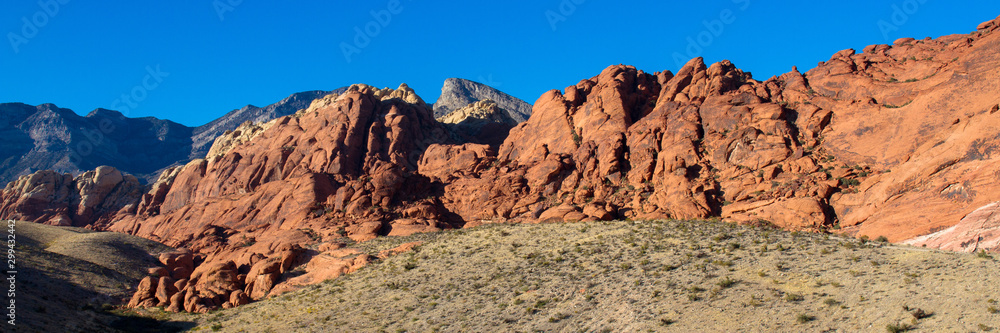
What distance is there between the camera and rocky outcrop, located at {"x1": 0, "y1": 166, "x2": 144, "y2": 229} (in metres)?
86.9

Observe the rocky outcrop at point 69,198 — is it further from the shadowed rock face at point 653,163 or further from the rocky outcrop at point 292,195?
the rocky outcrop at point 292,195

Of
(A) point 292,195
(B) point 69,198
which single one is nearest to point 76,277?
(A) point 292,195

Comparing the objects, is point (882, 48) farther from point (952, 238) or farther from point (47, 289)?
point (47, 289)

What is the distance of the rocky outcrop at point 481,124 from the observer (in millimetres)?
102812

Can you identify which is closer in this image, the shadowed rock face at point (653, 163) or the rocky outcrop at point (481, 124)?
the shadowed rock face at point (653, 163)

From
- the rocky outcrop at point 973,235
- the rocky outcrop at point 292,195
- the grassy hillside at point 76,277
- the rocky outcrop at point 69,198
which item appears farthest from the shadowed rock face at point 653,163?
the rocky outcrop at point 69,198

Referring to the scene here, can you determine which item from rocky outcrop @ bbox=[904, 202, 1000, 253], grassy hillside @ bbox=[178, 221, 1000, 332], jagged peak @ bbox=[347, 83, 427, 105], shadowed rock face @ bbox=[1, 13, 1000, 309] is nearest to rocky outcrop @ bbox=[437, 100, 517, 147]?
jagged peak @ bbox=[347, 83, 427, 105]

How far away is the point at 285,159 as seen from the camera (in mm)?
81125

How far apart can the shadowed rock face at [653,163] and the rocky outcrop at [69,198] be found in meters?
6.77

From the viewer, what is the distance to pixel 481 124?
108000 millimetres

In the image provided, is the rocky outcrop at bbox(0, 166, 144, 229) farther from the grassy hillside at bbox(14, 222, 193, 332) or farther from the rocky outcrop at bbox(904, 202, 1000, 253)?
the rocky outcrop at bbox(904, 202, 1000, 253)

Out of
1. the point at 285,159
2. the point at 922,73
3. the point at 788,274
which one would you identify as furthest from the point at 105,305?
the point at 922,73

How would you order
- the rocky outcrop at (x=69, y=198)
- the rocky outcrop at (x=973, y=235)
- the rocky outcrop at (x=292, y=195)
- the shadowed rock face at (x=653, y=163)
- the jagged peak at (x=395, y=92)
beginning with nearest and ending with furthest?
1. the rocky outcrop at (x=973, y=235)
2. the shadowed rock face at (x=653, y=163)
3. the rocky outcrop at (x=292, y=195)
4. the rocky outcrop at (x=69, y=198)
5. the jagged peak at (x=395, y=92)

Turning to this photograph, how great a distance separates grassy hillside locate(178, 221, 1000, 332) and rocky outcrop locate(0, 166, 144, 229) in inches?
2492
